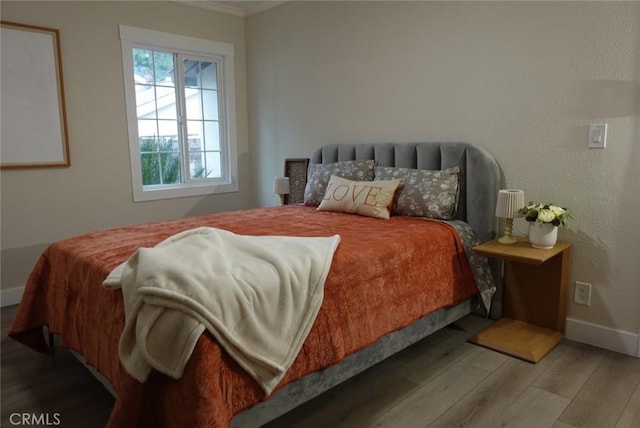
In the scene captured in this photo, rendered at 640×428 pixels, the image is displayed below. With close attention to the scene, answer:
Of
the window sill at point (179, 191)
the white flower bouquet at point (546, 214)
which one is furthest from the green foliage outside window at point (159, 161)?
the white flower bouquet at point (546, 214)

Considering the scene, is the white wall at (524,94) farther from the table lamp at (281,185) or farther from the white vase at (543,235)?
the table lamp at (281,185)

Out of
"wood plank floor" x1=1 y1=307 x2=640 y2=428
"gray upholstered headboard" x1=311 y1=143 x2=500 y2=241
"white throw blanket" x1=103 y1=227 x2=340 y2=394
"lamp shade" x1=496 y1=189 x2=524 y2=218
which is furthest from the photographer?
"gray upholstered headboard" x1=311 y1=143 x2=500 y2=241

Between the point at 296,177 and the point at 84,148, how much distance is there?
70.3 inches

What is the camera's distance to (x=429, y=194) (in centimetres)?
277

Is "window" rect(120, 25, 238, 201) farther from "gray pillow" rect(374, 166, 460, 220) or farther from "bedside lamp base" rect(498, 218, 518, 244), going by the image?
"bedside lamp base" rect(498, 218, 518, 244)

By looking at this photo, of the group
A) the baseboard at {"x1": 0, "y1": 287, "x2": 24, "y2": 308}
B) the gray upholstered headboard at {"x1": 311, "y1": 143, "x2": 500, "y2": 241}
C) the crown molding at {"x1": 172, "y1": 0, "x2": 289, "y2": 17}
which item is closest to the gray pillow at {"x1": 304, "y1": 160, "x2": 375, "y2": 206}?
the gray upholstered headboard at {"x1": 311, "y1": 143, "x2": 500, "y2": 241}

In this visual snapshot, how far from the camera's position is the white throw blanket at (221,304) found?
1.33m

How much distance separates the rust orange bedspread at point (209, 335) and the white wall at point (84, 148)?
120 cm

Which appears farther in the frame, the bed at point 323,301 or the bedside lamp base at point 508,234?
the bedside lamp base at point 508,234

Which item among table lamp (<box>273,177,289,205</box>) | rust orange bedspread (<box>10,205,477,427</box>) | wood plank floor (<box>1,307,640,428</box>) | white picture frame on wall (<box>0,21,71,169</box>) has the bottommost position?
wood plank floor (<box>1,307,640,428</box>)

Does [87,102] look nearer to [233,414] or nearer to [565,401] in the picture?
[233,414]

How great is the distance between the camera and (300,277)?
1628 millimetres

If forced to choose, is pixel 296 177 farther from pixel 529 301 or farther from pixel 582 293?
pixel 582 293

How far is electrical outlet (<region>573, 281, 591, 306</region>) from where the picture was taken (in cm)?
250
